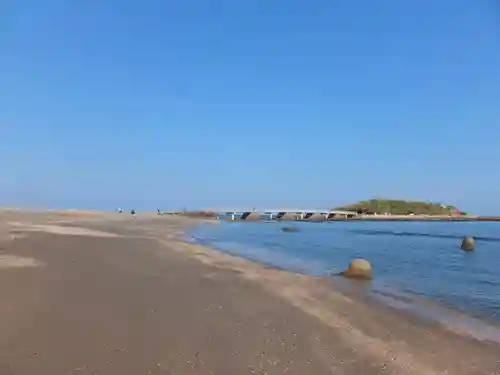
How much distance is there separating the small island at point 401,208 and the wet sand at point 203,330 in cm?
14089

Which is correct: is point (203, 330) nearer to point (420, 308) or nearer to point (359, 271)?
point (420, 308)

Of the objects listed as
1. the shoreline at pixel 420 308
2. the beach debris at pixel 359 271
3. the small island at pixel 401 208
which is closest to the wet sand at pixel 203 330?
the shoreline at pixel 420 308

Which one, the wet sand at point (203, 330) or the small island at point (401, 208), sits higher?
the small island at point (401, 208)

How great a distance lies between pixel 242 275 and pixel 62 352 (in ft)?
31.2

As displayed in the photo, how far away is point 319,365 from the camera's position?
21.6ft

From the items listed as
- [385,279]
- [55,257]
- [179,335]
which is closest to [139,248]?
[55,257]

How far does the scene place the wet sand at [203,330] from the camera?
634 cm

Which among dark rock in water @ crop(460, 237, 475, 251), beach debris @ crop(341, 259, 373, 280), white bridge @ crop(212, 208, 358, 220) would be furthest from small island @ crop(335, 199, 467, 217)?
beach debris @ crop(341, 259, 373, 280)

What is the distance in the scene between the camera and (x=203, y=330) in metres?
8.16

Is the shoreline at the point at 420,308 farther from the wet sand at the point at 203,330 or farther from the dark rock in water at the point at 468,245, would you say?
the dark rock in water at the point at 468,245

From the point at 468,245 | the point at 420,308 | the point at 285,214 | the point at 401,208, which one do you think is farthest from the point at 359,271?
the point at 401,208

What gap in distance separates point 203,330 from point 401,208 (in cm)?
15518

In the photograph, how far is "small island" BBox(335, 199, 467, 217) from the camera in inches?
5950

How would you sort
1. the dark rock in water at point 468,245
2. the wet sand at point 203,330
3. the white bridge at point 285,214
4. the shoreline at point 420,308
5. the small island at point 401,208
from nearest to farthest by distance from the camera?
the wet sand at point 203,330 < the shoreline at point 420,308 < the dark rock in water at point 468,245 < the white bridge at point 285,214 < the small island at point 401,208
